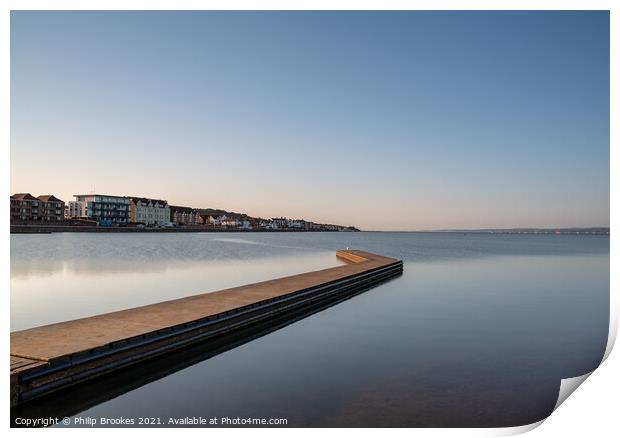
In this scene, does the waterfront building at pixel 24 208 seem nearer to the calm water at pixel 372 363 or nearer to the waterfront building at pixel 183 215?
the waterfront building at pixel 183 215

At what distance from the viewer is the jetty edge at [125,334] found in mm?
5957

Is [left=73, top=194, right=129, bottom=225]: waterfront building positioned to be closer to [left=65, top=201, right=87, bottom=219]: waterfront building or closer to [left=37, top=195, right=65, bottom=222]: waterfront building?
[left=65, top=201, right=87, bottom=219]: waterfront building

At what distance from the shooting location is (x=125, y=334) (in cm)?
762

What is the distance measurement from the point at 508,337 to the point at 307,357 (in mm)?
5586

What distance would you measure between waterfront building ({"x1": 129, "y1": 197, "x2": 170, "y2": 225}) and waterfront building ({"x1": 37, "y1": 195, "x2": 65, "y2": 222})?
17857mm

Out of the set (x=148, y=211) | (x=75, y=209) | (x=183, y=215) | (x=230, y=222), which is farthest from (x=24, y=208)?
(x=230, y=222)

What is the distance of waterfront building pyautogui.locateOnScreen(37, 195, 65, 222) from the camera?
310ft

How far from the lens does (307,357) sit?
8.69 m

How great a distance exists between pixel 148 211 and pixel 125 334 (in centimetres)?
12286

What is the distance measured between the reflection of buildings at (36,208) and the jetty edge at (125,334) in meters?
84.3

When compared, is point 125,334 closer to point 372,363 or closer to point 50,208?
point 372,363

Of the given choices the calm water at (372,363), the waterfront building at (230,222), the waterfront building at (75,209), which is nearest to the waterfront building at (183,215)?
the waterfront building at (230,222)

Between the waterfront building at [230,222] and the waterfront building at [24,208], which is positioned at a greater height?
the waterfront building at [24,208]
